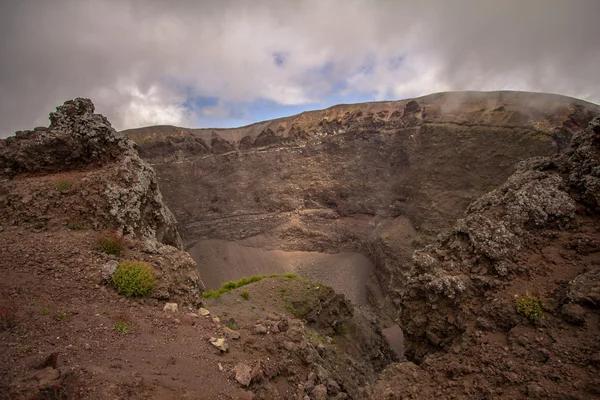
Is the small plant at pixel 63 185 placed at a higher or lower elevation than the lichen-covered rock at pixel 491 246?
higher

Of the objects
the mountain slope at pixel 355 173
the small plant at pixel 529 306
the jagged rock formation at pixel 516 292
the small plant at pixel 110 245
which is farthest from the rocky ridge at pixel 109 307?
the mountain slope at pixel 355 173

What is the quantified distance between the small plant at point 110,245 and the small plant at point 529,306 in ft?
39.3

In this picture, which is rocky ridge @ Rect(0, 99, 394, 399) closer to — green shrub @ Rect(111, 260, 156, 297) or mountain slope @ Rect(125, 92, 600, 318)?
green shrub @ Rect(111, 260, 156, 297)

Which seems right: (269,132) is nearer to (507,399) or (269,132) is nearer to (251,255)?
(251,255)

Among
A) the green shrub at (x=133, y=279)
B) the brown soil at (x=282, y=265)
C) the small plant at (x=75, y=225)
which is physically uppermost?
the small plant at (x=75, y=225)

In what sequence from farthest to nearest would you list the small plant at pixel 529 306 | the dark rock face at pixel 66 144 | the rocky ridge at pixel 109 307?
the dark rock face at pixel 66 144, the small plant at pixel 529 306, the rocky ridge at pixel 109 307

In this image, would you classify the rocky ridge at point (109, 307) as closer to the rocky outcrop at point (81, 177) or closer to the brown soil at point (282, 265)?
the rocky outcrop at point (81, 177)

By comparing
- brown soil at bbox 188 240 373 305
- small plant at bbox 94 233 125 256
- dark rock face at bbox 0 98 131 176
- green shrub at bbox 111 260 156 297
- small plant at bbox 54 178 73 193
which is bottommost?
brown soil at bbox 188 240 373 305

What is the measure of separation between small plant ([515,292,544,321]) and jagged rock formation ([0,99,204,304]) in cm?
953

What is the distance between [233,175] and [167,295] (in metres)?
28.8

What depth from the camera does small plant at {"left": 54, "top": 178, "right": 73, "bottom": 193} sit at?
1161 cm

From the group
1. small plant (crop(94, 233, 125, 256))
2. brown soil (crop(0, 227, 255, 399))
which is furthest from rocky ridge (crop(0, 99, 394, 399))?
small plant (crop(94, 233, 125, 256))

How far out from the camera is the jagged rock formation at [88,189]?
34.9 ft

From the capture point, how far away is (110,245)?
33.4ft
